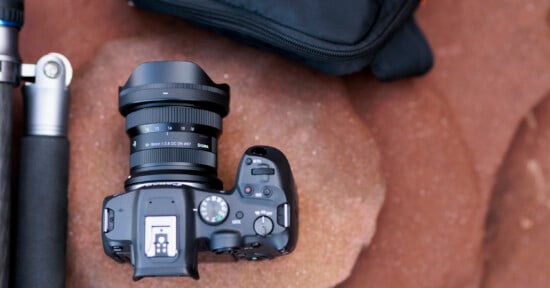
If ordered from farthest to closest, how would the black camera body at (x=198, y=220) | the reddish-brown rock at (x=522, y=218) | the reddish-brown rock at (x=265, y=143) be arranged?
the reddish-brown rock at (x=522, y=218) < the reddish-brown rock at (x=265, y=143) < the black camera body at (x=198, y=220)

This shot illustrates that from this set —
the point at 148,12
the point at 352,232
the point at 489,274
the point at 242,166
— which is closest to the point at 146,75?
the point at 242,166

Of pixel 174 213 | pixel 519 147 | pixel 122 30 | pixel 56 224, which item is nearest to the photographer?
pixel 174 213

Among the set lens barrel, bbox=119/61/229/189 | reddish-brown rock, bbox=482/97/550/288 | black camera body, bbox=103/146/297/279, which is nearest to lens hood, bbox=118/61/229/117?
lens barrel, bbox=119/61/229/189

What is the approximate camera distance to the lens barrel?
39.7 inches

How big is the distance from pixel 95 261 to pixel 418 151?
594mm

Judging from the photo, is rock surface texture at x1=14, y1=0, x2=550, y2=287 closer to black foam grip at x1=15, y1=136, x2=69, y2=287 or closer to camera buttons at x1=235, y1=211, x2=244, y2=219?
black foam grip at x1=15, y1=136, x2=69, y2=287

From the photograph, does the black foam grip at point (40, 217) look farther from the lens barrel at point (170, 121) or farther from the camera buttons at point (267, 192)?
the camera buttons at point (267, 192)

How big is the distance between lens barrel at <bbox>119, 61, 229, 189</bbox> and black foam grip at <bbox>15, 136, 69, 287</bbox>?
0.53 feet

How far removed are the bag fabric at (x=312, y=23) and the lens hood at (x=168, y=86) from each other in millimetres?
147

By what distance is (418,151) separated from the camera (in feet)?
4.27

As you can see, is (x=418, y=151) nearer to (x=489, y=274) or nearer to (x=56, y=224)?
(x=489, y=274)

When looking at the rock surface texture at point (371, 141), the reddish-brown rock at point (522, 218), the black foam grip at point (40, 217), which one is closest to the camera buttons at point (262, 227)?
the rock surface texture at point (371, 141)

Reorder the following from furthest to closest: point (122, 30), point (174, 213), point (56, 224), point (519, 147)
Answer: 1. point (519, 147)
2. point (122, 30)
3. point (56, 224)
4. point (174, 213)

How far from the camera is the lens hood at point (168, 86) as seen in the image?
1008mm
